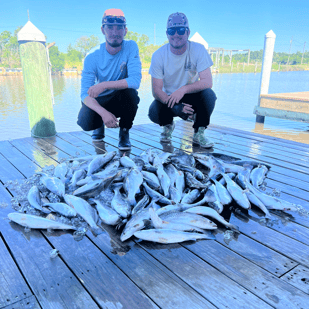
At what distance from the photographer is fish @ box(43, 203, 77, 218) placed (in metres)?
2.17

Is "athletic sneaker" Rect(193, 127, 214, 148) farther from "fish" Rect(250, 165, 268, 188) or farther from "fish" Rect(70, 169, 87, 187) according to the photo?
"fish" Rect(70, 169, 87, 187)

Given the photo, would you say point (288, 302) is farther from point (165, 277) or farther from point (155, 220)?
point (155, 220)

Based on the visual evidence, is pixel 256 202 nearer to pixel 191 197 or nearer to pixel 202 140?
pixel 191 197

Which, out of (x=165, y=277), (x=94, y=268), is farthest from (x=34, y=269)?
(x=165, y=277)

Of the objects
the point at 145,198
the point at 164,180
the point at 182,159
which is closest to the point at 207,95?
the point at 182,159

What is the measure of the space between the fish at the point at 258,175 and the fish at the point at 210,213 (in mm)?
862

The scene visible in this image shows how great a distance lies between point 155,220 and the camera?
6.39 ft

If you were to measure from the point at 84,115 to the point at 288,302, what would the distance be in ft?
11.3

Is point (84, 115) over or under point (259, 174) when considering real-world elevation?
over

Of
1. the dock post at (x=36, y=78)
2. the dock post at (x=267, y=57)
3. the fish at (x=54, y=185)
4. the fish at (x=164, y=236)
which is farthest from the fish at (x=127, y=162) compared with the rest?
the dock post at (x=267, y=57)

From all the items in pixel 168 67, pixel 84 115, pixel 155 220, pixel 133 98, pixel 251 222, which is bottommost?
pixel 251 222

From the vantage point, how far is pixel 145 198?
92.4 inches

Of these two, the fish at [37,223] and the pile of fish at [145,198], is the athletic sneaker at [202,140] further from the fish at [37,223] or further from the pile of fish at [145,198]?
the fish at [37,223]

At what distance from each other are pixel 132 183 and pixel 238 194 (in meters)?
1.00
